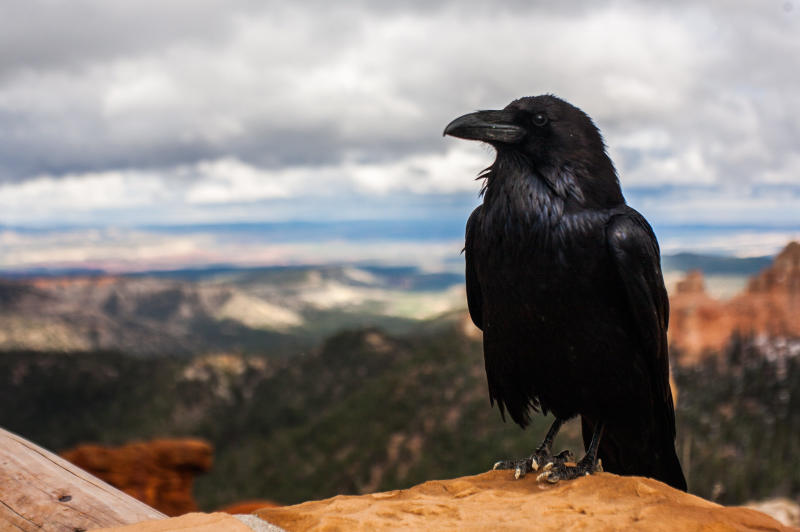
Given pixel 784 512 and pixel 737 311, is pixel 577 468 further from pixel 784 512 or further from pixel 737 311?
pixel 737 311

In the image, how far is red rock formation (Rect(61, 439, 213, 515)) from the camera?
2297cm

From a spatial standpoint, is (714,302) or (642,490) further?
(714,302)

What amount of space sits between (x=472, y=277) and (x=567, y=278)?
5.12 ft

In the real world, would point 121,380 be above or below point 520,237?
below

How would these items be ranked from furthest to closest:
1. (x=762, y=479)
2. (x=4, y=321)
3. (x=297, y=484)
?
(x=4, y=321), (x=297, y=484), (x=762, y=479)

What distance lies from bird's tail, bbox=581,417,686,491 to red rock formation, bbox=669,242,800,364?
3537 cm

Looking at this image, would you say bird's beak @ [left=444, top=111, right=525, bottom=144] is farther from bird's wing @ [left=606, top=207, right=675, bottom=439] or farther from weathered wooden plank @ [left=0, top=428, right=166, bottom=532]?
weathered wooden plank @ [left=0, top=428, right=166, bottom=532]

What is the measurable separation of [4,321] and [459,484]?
132m

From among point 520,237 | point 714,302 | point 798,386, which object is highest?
point 520,237

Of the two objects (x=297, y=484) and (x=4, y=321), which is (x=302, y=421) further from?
A: (x=4, y=321)

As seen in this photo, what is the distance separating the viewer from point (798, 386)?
105ft

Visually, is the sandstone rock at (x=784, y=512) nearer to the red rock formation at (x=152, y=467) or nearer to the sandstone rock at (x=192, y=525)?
the red rock formation at (x=152, y=467)

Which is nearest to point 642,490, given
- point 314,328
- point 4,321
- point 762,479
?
point 762,479

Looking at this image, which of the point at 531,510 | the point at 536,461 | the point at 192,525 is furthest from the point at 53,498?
the point at 536,461
